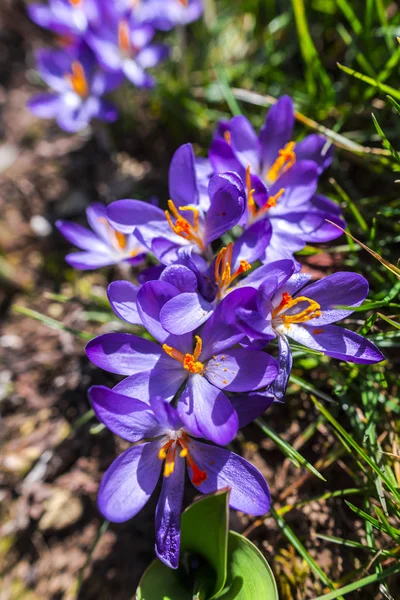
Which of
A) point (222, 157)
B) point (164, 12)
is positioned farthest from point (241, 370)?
point (164, 12)

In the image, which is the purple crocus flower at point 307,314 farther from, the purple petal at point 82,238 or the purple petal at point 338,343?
the purple petal at point 82,238

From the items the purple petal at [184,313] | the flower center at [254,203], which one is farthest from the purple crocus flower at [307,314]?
the flower center at [254,203]

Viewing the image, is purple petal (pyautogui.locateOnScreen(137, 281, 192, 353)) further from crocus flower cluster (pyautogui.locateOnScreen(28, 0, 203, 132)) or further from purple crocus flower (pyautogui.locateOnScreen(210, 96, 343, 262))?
crocus flower cluster (pyautogui.locateOnScreen(28, 0, 203, 132))

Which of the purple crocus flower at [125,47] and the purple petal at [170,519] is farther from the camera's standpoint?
the purple crocus flower at [125,47]

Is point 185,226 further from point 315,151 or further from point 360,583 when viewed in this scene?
point 360,583

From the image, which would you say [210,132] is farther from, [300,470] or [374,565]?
[374,565]

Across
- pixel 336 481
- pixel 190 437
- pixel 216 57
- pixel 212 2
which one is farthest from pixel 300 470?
pixel 212 2
